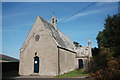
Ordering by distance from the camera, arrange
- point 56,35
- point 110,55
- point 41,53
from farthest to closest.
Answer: point 56,35
point 41,53
point 110,55

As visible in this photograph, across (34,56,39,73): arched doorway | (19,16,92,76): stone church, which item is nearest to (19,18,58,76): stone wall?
(19,16,92,76): stone church

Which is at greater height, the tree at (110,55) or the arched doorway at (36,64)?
the tree at (110,55)

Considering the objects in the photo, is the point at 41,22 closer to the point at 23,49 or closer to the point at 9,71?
the point at 23,49

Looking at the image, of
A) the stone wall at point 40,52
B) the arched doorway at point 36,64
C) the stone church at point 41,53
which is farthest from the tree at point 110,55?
the arched doorway at point 36,64

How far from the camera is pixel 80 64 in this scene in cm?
3058

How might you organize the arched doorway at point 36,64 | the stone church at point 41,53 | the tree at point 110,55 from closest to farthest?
the tree at point 110,55
the stone church at point 41,53
the arched doorway at point 36,64

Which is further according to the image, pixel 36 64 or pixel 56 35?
pixel 56 35

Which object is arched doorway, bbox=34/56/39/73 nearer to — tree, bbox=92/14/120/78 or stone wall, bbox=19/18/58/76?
stone wall, bbox=19/18/58/76

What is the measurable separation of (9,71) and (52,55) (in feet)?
26.9

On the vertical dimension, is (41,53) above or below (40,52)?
below

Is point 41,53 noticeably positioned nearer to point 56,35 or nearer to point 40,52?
point 40,52

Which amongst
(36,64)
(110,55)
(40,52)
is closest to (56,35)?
(40,52)


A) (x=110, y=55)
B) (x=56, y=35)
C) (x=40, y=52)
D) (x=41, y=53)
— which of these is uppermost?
(x=56, y=35)

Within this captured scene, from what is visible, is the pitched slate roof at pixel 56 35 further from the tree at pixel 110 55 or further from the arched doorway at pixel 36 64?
the tree at pixel 110 55
